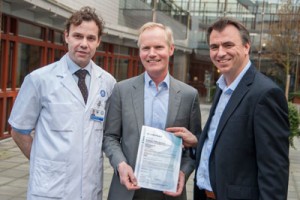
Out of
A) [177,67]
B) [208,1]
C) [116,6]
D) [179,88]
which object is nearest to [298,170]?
[179,88]

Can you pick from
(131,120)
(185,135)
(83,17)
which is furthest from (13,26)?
(185,135)

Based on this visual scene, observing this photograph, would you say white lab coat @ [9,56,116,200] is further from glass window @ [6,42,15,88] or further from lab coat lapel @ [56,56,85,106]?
glass window @ [6,42,15,88]

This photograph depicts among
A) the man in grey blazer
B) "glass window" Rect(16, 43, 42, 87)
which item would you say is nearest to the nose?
the man in grey blazer

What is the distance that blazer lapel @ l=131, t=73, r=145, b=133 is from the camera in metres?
3.02

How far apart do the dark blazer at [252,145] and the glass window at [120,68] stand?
55.3ft

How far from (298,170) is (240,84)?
7.09m

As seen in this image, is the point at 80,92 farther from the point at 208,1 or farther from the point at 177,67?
the point at 208,1

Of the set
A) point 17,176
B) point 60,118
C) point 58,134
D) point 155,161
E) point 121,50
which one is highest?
point 121,50

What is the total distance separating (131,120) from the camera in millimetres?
3014

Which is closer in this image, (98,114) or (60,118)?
(60,118)

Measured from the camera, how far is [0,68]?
10.4m

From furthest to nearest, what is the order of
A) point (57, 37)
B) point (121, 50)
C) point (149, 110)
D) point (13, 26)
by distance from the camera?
point (121, 50) → point (57, 37) → point (13, 26) → point (149, 110)

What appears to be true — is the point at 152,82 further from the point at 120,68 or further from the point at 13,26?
the point at 120,68

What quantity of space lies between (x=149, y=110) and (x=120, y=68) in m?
17.3
